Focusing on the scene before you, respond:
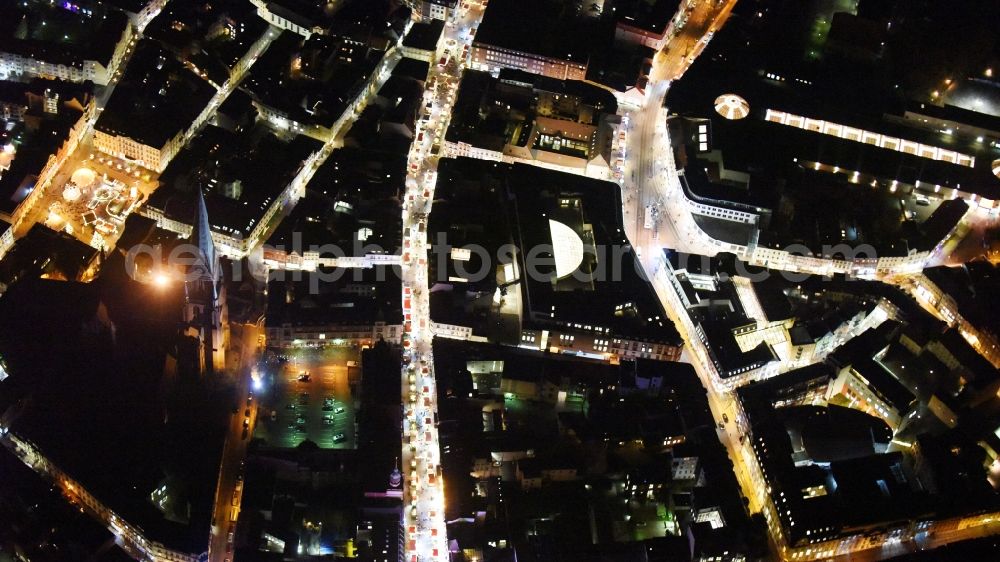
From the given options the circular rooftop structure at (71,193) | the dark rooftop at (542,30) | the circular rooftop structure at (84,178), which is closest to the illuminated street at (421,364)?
the dark rooftop at (542,30)

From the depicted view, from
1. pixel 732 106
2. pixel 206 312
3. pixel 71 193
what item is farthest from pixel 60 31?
pixel 732 106

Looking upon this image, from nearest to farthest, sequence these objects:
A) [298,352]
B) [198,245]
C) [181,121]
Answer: [198,245] → [298,352] → [181,121]

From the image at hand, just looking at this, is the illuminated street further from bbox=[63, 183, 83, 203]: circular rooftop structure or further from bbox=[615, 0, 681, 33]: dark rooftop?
bbox=[63, 183, 83, 203]: circular rooftop structure

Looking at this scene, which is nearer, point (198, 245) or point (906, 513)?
point (906, 513)

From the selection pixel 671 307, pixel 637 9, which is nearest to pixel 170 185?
pixel 671 307

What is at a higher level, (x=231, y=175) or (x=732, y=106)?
(x=732, y=106)

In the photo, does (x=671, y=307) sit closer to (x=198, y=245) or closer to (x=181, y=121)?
(x=198, y=245)

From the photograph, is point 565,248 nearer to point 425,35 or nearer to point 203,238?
point 425,35

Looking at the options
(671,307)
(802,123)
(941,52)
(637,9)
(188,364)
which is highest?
(637,9)
